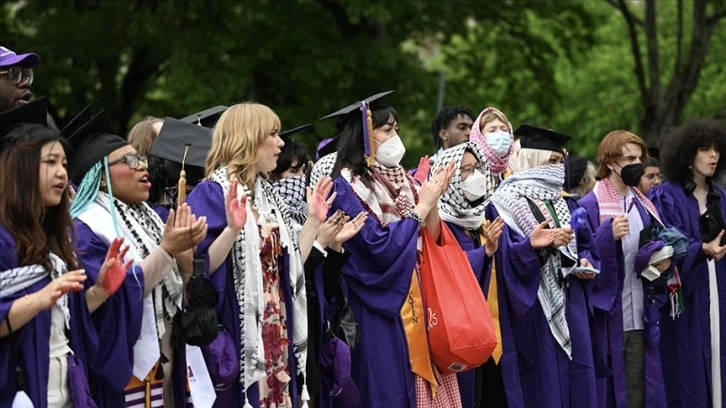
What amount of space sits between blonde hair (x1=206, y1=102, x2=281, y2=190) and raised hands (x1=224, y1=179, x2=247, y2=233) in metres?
0.35

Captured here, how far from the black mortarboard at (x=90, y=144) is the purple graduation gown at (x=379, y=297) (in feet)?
6.09

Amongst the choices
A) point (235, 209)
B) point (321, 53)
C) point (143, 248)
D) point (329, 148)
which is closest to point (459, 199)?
point (329, 148)

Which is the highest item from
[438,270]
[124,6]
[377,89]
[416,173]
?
[124,6]

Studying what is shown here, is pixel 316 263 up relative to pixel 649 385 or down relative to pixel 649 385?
up

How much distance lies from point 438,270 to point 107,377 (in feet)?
8.86

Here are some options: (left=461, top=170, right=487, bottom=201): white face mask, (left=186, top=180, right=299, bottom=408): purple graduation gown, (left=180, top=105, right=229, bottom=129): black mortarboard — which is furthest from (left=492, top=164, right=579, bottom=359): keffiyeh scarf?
(left=186, top=180, right=299, bottom=408): purple graduation gown

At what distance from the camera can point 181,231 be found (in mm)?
5816

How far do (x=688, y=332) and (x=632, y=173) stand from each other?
4.95 feet

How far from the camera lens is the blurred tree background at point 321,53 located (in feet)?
59.8

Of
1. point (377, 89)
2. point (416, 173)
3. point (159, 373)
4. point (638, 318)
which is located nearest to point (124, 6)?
point (377, 89)

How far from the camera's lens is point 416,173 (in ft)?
31.3

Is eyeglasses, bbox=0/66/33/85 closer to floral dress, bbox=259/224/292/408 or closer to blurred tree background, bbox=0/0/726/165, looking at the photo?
floral dress, bbox=259/224/292/408

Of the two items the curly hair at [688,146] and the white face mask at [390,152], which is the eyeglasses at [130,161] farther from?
the curly hair at [688,146]

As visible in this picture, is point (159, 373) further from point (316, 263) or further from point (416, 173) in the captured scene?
point (416, 173)
